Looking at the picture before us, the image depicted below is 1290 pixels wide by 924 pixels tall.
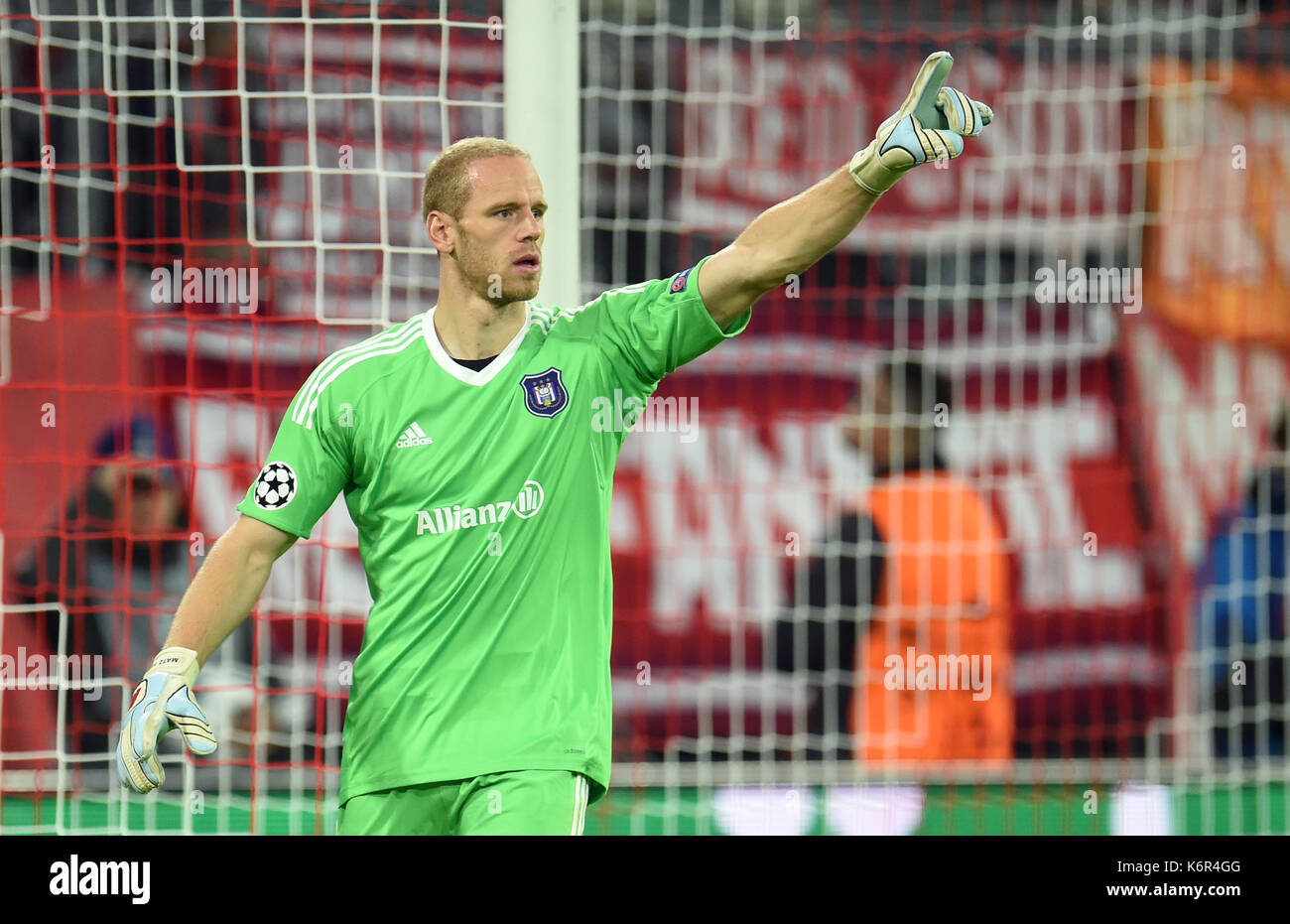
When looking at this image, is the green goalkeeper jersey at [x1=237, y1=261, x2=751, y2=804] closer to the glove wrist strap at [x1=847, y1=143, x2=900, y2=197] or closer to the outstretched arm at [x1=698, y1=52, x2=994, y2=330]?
the outstretched arm at [x1=698, y1=52, x2=994, y2=330]

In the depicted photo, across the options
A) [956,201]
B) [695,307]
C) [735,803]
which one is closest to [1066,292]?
[956,201]

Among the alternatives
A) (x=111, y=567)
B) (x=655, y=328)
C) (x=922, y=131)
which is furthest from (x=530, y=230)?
(x=111, y=567)

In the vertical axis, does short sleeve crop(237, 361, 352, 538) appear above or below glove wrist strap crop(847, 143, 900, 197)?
below

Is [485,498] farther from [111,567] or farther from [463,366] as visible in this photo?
[111,567]

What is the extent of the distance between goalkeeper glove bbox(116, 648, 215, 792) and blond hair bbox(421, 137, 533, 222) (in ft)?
4.06

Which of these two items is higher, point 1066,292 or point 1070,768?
point 1066,292

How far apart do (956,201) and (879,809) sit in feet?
8.95

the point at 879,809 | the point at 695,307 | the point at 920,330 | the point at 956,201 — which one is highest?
the point at 956,201

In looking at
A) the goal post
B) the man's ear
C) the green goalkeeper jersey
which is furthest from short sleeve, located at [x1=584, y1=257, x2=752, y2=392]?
the goal post

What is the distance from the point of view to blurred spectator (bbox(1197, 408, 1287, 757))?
7.77 m

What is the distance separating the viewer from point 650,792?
7887mm

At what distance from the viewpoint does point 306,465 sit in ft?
13.9

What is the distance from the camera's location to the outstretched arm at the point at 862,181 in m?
3.94

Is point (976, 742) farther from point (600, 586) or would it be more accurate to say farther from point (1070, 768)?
point (600, 586)
